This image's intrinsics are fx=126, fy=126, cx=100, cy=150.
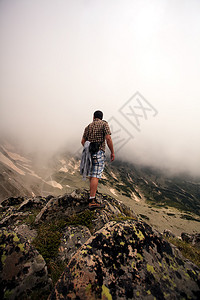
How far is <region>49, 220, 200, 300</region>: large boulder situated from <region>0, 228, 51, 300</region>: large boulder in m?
1.07

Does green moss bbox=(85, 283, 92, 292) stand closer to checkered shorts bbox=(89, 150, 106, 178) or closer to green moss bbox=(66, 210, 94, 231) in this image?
green moss bbox=(66, 210, 94, 231)

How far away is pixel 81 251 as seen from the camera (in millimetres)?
3678

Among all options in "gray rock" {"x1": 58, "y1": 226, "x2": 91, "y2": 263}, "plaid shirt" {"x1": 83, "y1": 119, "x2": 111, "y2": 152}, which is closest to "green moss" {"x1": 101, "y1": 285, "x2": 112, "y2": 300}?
"gray rock" {"x1": 58, "y1": 226, "x2": 91, "y2": 263}

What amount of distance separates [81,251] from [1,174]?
6478 centimetres

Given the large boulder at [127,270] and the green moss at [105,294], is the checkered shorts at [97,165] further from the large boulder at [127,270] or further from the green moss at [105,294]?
the green moss at [105,294]

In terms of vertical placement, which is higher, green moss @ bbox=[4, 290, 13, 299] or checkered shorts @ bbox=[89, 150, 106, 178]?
checkered shorts @ bbox=[89, 150, 106, 178]

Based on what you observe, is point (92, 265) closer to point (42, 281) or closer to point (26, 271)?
point (42, 281)

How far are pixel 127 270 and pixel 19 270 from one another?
10.2 feet

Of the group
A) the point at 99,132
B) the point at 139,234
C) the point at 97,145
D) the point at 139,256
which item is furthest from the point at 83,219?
the point at 99,132

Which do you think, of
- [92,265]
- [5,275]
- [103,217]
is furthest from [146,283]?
[103,217]

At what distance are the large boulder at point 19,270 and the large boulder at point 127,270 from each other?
42.0 inches

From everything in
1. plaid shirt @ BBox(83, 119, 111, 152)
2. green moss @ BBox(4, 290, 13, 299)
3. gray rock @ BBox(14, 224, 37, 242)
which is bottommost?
gray rock @ BBox(14, 224, 37, 242)

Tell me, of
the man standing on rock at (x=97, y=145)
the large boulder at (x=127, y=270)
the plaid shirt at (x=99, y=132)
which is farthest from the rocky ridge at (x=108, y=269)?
the plaid shirt at (x=99, y=132)

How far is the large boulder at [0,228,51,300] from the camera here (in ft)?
10.8
